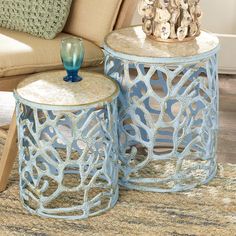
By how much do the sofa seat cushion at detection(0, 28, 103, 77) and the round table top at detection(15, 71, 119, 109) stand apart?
10 centimetres

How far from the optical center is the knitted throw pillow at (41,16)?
2115mm

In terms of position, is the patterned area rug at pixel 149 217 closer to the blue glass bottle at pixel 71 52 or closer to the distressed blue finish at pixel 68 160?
the distressed blue finish at pixel 68 160

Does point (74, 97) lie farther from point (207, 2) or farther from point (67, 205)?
point (207, 2)

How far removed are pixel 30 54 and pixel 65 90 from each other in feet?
0.88

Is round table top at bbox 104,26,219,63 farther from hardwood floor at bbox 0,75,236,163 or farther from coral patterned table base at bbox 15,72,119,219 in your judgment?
hardwood floor at bbox 0,75,236,163

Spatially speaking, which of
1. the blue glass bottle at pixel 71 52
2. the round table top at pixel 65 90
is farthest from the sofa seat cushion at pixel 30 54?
the blue glass bottle at pixel 71 52

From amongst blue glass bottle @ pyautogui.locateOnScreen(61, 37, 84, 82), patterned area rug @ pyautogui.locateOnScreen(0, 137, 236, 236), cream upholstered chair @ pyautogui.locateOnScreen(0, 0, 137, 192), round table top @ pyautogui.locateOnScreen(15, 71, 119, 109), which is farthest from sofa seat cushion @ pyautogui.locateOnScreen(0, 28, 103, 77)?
patterned area rug @ pyautogui.locateOnScreen(0, 137, 236, 236)

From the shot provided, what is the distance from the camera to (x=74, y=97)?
5.80 ft

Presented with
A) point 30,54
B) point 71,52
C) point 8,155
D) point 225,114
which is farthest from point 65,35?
point 225,114

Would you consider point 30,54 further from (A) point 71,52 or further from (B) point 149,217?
(B) point 149,217

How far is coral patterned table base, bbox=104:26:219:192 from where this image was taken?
1.88 metres

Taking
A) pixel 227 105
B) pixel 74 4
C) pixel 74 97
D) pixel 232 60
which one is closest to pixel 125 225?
pixel 74 97

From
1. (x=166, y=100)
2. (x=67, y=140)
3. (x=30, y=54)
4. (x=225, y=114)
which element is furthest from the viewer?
(x=225, y=114)

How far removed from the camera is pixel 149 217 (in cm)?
191
